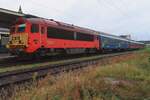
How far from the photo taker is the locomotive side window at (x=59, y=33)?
20.4 m

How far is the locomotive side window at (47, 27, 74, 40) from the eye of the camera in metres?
20.4

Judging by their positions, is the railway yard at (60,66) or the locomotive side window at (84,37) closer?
the railway yard at (60,66)

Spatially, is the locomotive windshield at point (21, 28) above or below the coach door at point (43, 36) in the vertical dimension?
above

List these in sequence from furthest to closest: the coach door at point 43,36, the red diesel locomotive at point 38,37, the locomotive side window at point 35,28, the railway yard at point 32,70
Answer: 1. the coach door at point 43,36
2. the locomotive side window at point 35,28
3. the red diesel locomotive at point 38,37
4. the railway yard at point 32,70

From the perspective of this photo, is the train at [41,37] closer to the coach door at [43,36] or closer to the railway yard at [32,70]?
the coach door at [43,36]

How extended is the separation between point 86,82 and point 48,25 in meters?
12.5

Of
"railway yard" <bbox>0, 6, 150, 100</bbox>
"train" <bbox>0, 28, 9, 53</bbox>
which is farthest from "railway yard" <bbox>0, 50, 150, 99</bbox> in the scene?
"train" <bbox>0, 28, 9, 53</bbox>

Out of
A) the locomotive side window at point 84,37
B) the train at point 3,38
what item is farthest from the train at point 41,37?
the train at point 3,38

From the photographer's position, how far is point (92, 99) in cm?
698

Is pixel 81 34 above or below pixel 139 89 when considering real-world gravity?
above

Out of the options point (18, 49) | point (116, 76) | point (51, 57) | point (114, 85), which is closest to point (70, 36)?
point (51, 57)

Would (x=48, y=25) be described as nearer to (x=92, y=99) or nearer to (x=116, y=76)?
(x=116, y=76)

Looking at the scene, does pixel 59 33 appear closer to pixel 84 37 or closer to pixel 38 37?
pixel 38 37

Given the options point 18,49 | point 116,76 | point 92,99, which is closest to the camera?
point 92,99
